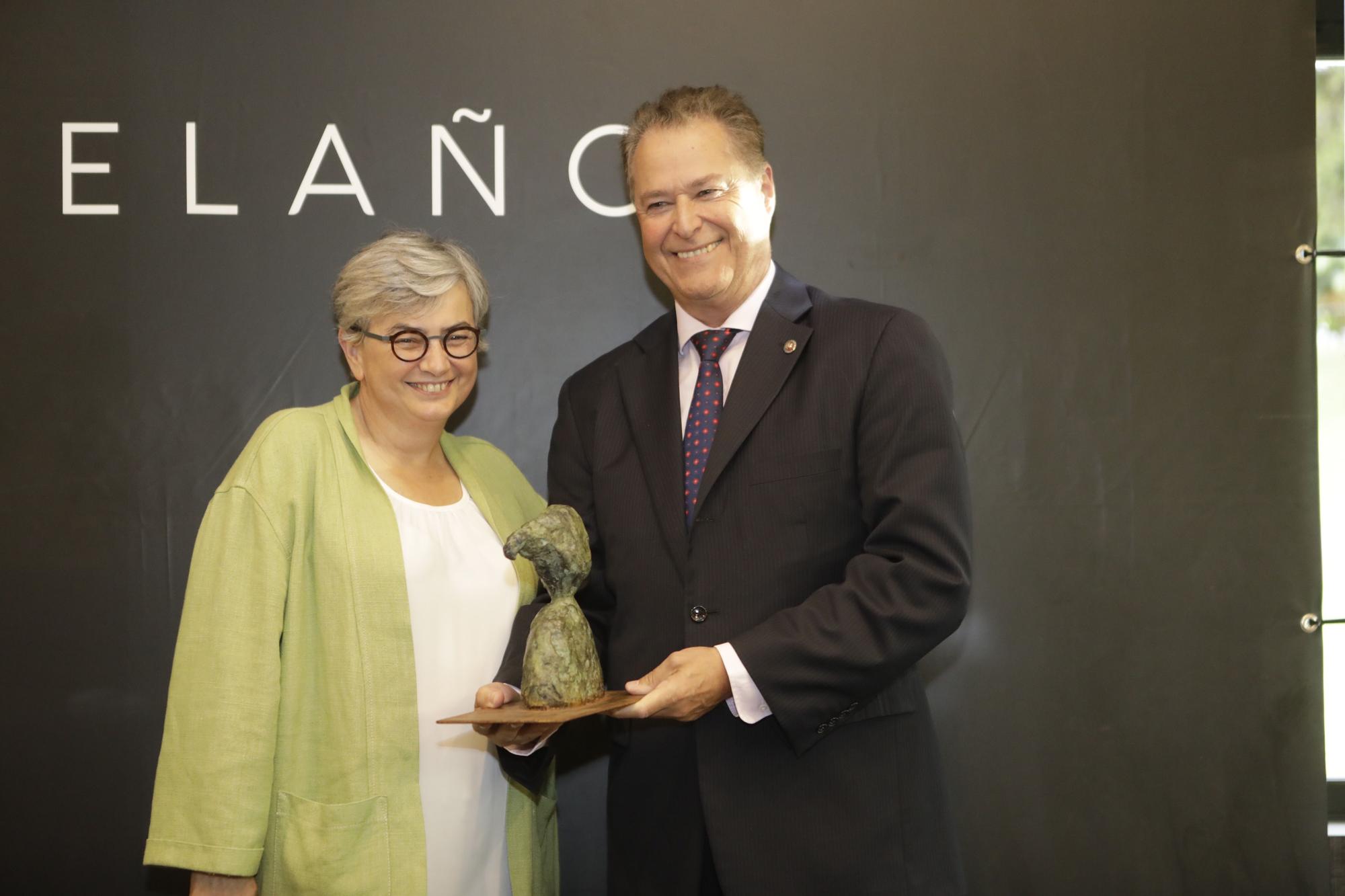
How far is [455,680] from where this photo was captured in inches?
90.5

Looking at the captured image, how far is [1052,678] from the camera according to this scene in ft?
10.0

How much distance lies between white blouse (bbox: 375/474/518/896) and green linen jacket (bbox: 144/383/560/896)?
1.6 inches

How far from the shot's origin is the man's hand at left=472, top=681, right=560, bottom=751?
2002mm

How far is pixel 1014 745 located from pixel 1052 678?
0.22 metres

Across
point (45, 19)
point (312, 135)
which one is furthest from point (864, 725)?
point (45, 19)

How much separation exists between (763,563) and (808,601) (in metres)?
0.13

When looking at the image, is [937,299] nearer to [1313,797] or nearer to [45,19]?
[1313,797]

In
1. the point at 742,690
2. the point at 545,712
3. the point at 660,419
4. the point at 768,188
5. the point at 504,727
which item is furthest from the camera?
the point at 768,188

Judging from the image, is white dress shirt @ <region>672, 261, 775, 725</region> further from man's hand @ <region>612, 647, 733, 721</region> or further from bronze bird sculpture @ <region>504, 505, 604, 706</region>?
bronze bird sculpture @ <region>504, 505, 604, 706</region>

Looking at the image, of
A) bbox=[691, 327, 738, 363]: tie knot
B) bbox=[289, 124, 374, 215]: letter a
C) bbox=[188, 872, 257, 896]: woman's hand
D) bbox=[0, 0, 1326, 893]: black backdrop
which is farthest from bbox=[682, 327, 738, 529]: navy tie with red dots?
bbox=[289, 124, 374, 215]: letter a

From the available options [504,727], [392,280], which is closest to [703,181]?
[392,280]

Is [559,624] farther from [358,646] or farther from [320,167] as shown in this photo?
[320,167]

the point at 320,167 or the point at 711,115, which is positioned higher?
the point at 320,167

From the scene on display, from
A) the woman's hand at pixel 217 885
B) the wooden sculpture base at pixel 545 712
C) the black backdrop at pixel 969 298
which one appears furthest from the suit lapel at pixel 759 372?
the woman's hand at pixel 217 885
